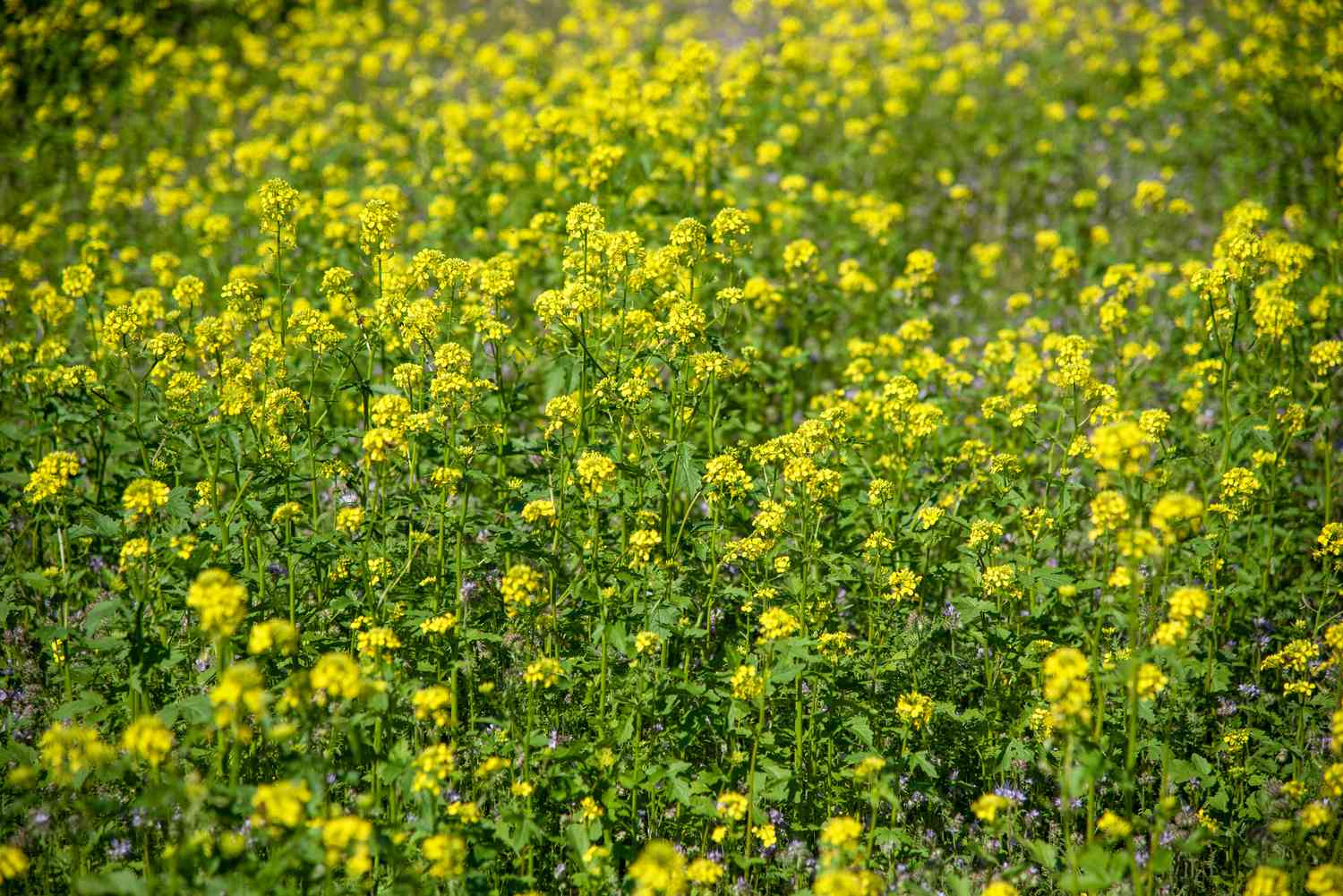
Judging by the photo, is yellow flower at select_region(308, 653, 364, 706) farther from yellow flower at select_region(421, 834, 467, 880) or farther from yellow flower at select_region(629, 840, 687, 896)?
yellow flower at select_region(629, 840, 687, 896)

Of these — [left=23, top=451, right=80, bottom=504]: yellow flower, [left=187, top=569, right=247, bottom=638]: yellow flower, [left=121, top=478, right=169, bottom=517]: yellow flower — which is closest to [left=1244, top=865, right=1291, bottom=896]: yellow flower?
[left=187, top=569, right=247, bottom=638]: yellow flower

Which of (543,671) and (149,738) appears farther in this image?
(543,671)

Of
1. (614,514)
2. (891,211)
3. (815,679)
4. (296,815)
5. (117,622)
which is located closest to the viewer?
(296,815)

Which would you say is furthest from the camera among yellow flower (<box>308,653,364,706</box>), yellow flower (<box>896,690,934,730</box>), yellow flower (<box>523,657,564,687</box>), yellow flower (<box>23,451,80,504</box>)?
yellow flower (<box>23,451,80,504</box>)

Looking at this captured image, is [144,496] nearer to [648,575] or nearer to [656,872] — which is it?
[648,575]

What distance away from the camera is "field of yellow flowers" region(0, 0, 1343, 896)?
323cm

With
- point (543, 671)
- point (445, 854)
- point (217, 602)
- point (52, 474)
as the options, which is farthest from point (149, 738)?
point (52, 474)

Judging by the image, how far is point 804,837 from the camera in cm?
390

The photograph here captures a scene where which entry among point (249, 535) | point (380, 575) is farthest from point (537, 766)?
point (249, 535)

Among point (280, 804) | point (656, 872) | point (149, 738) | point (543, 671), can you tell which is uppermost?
point (149, 738)

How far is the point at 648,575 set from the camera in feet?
12.7

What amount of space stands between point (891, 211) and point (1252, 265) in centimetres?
300

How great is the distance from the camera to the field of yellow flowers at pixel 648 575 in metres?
3.23

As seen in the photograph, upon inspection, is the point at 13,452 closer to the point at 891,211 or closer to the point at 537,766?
the point at 537,766
